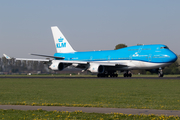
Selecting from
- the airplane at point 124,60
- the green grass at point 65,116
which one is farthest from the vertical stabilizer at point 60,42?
the green grass at point 65,116

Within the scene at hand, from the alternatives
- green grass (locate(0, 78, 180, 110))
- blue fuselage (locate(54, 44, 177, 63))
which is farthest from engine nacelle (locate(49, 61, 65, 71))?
green grass (locate(0, 78, 180, 110))

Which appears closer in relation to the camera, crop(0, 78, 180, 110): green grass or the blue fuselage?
crop(0, 78, 180, 110): green grass

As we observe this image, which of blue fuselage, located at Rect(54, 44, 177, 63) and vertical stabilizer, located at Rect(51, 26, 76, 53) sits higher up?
vertical stabilizer, located at Rect(51, 26, 76, 53)

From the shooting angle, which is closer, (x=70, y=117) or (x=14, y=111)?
(x=70, y=117)

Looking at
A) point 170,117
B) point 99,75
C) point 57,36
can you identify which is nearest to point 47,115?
point 170,117

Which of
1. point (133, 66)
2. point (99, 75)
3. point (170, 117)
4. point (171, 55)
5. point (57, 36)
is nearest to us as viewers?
point (170, 117)

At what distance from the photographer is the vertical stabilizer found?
2685 inches

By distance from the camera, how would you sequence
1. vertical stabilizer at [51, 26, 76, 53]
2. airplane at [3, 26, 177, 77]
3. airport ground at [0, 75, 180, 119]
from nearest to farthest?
airport ground at [0, 75, 180, 119] → airplane at [3, 26, 177, 77] → vertical stabilizer at [51, 26, 76, 53]

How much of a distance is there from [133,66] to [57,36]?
22.6m

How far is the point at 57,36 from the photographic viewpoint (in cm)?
6962

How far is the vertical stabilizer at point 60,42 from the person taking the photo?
224 ft

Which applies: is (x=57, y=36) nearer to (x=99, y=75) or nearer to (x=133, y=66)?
(x=99, y=75)

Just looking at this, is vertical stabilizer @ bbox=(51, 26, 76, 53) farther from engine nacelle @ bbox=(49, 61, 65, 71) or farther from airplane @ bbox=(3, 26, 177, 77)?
engine nacelle @ bbox=(49, 61, 65, 71)

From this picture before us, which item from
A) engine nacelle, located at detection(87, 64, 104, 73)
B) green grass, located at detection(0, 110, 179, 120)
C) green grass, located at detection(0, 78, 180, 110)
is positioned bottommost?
green grass, located at detection(0, 110, 179, 120)
